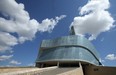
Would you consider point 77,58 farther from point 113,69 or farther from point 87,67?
point 113,69

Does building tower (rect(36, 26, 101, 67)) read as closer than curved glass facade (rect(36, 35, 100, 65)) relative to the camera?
Yes

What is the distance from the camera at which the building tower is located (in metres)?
37.1

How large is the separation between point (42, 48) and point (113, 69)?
830 inches

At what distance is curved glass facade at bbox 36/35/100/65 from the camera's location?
3741 centimetres

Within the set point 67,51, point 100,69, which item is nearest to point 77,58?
point 67,51

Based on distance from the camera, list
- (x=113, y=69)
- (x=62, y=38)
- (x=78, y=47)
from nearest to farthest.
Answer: (x=113, y=69) < (x=78, y=47) < (x=62, y=38)

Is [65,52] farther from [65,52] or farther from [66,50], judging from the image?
[66,50]

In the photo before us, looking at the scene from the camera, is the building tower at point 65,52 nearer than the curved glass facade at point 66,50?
Yes

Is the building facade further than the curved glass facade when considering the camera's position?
No

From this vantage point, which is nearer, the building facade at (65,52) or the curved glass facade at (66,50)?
the building facade at (65,52)

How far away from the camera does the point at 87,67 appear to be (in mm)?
37938

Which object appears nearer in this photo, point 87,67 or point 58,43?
point 87,67

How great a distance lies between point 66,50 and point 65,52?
0.86 m

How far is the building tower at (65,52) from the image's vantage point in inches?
1460
